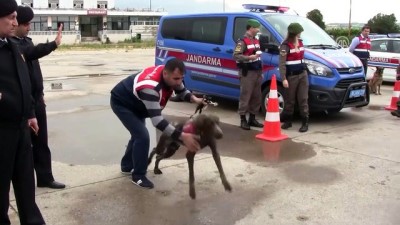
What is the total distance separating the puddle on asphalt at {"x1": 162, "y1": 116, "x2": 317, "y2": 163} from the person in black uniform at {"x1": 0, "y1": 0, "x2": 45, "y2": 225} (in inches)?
104

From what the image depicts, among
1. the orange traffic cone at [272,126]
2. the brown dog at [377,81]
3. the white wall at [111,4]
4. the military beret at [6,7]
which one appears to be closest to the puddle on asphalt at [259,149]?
the orange traffic cone at [272,126]

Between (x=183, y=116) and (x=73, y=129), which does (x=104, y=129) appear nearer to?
(x=73, y=129)

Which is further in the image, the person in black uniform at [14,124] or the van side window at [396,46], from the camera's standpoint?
the van side window at [396,46]

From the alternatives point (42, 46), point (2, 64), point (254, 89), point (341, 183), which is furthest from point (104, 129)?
point (2, 64)

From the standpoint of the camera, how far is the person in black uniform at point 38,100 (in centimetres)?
402

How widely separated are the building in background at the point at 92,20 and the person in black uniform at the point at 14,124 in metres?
76.4

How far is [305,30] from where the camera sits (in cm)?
840

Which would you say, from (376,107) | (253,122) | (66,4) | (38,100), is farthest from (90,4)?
(38,100)

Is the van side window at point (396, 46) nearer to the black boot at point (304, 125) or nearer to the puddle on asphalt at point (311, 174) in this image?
the black boot at point (304, 125)

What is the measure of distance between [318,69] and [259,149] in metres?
2.07

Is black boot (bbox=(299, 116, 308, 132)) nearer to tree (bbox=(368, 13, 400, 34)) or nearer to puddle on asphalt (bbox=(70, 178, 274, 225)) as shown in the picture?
puddle on asphalt (bbox=(70, 178, 274, 225))

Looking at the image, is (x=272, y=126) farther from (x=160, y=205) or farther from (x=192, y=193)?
(x=160, y=205)

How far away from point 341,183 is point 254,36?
317 cm

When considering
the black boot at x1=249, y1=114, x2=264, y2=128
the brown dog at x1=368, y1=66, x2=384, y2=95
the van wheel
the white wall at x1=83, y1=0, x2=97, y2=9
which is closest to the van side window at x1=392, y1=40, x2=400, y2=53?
the brown dog at x1=368, y1=66, x2=384, y2=95
